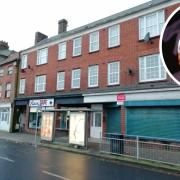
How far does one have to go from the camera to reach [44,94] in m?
27.5

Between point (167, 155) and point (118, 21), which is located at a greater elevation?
point (118, 21)

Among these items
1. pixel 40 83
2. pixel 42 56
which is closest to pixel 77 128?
pixel 40 83

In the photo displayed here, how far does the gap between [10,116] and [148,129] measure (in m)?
18.7

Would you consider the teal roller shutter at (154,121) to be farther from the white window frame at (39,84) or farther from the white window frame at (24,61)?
A: the white window frame at (24,61)

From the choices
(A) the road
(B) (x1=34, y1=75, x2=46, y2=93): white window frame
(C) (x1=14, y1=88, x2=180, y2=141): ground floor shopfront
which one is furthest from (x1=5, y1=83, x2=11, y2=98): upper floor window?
(A) the road

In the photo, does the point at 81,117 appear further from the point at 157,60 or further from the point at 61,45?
the point at 61,45

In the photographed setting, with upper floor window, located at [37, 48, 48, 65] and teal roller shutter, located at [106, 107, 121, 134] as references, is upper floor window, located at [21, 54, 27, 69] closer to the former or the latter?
upper floor window, located at [37, 48, 48, 65]

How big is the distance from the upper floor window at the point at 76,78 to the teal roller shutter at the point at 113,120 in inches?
166

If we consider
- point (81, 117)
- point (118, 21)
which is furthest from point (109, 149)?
point (118, 21)

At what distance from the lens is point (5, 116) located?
108 feet

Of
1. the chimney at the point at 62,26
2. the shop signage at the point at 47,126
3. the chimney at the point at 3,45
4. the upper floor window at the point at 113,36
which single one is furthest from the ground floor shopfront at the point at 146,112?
the chimney at the point at 3,45

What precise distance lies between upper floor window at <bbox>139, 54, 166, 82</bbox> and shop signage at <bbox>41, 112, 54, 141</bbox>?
7135 millimetres

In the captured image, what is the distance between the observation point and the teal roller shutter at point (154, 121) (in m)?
16.8

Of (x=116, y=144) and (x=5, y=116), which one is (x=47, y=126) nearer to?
(x=116, y=144)
